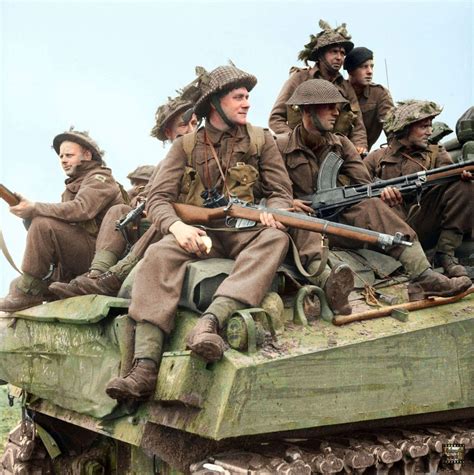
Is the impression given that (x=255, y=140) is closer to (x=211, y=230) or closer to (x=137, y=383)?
(x=211, y=230)

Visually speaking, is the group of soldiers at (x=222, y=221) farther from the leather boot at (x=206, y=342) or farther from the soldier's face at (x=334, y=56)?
the soldier's face at (x=334, y=56)

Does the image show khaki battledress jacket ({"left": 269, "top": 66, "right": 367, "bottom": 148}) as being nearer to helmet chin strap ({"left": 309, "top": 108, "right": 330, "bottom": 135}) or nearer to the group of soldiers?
the group of soldiers

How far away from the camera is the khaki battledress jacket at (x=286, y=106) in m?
9.28

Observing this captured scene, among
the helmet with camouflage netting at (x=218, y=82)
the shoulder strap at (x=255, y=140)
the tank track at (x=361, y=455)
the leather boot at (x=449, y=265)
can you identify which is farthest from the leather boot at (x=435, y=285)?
the helmet with camouflage netting at (x=218, y=82)

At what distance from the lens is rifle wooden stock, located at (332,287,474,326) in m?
6.01

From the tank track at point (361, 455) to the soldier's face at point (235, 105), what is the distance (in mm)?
2342

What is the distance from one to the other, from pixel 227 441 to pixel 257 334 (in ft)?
2.54

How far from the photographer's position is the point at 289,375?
543cm

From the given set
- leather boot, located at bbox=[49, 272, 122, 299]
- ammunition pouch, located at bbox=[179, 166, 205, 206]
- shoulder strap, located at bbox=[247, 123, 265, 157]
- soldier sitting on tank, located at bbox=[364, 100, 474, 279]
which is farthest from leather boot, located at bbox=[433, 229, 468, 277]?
leather boot, located at bbox=[49, 272, 122, 299]

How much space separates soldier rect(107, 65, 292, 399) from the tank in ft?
0.39

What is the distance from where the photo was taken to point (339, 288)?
19.8ft

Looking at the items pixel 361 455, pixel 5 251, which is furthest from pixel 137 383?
pixel 5 251

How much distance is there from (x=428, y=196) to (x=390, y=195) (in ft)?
2.71

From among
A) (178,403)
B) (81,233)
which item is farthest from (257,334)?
(81,233)
